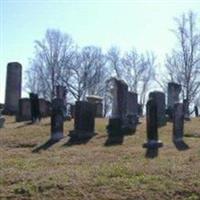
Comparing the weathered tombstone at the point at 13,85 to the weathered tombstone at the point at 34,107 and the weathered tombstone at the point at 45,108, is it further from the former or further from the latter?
the weathered tombstone at the point at 34,107

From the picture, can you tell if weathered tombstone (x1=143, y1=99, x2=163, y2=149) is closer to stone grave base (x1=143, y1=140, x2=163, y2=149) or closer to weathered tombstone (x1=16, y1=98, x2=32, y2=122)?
stone grave base (x1=143, y1=140, x2=163, y2=149)

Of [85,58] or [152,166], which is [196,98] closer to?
[85,58]

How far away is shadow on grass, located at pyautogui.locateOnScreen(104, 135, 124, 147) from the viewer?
18070mm

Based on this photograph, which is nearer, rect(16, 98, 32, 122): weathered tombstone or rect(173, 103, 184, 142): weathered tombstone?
rect(173, 103, 184, 142): weathered tombstone

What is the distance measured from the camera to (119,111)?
2167cm

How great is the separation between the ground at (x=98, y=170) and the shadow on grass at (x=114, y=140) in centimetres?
14

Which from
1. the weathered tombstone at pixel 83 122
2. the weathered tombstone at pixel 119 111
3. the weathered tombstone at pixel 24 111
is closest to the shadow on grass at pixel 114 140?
the weathered tombstone at pixel 119 111

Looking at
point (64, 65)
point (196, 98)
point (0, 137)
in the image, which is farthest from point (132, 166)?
point (64, 65)

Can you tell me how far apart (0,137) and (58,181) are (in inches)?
368

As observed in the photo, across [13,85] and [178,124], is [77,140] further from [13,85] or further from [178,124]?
[13,85]

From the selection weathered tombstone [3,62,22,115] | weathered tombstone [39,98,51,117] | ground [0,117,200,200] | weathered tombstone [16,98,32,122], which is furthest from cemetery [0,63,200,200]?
weathered tombstone [3,62,22,115]

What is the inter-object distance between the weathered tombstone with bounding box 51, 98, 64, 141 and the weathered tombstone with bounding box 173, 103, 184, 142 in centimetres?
393

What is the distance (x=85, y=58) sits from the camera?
2527 inches

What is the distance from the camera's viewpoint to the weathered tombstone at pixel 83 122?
64.4 ft
